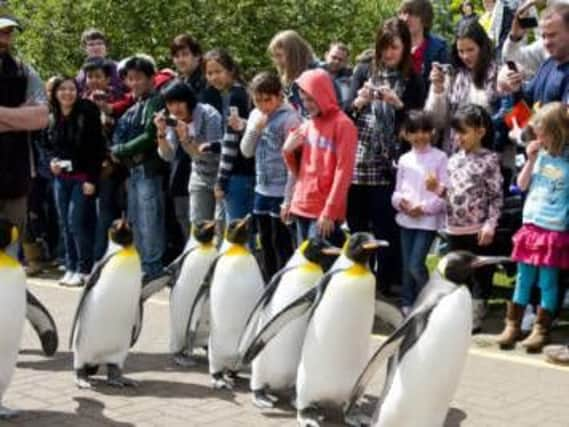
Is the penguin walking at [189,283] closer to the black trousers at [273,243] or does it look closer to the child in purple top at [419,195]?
the black trousers at [273,243]

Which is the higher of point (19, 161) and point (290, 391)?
point (19, 161)

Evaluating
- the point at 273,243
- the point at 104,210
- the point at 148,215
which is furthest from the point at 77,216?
the point at 273,243

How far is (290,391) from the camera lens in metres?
5.50

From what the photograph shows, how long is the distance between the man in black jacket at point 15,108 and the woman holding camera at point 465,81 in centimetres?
283

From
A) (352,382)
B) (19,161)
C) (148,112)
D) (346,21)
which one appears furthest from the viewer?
(346,21)

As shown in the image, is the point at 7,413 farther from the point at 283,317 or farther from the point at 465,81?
the point at 465,81

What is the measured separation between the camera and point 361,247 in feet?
16.0

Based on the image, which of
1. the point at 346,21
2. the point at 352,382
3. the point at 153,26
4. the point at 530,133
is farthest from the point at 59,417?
the point at 346,21

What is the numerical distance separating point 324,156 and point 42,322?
2.20 m

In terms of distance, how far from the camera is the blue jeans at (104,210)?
898 cm

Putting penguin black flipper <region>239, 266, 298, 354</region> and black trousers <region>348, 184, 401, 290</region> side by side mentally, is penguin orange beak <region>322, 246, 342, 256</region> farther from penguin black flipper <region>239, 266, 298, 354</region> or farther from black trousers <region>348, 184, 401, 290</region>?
black trousers <region>348, 184, 401, 290</region>

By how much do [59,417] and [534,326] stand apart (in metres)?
3.23

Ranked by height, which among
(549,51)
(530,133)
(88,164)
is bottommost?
(88,164)

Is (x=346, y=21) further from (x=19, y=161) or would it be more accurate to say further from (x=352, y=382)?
(x=352, y=382)
